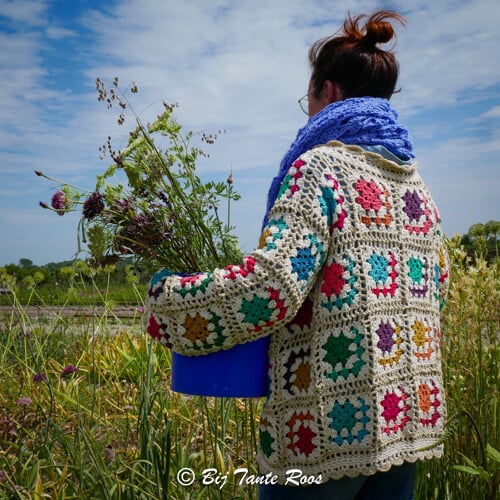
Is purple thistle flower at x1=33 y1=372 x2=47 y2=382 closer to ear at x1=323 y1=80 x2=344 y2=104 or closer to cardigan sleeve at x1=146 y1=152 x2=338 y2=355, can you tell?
cardigan sleeve at x1=146 y1=152 x2=338 y2=355

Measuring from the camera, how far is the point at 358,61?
165 cm

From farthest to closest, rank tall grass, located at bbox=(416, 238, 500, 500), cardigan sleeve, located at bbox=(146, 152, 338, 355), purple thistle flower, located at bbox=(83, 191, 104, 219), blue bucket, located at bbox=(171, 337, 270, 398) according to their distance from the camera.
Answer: tall grass, located at bbox=(416, 238, 500, 500) < purple thistle flower, located at bbox=(83, 191, 104, 219) < blue bucket, located at bbox=(171, 337, 270, 398) < cardigan sleeve, located at bbox=(146, 152, 338, 355)

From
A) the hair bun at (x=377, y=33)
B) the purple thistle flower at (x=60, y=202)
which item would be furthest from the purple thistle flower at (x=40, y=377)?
the hair bun at (x=377, y=33)

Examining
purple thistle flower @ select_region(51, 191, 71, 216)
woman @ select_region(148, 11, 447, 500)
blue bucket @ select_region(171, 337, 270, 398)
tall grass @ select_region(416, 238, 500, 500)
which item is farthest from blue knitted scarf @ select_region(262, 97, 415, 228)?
tall grass @ select_region(416, 238, 500, 500)

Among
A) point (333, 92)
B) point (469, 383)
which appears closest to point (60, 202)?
point (333, 92)

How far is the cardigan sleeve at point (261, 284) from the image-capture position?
51.4 inches

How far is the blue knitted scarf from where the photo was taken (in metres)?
1.52

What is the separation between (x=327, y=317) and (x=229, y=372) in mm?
269

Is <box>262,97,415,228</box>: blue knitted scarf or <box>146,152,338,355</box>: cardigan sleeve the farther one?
<box>262,97,415,228</box>: blue knitted scarf

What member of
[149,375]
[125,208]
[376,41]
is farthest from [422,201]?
[149,375]

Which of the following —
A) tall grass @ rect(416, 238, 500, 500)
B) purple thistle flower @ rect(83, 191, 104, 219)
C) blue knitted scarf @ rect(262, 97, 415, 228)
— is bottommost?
tall grass @ rect(416, 238, 500, 500)

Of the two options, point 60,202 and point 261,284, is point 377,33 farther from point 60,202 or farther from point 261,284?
point 60,202

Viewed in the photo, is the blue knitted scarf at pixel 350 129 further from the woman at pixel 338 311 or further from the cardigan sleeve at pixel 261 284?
the cardigan sleeve at pixel 261 284

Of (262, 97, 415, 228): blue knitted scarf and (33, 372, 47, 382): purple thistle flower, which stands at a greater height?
(262, 97, 415, 228): blue knitted scarf
